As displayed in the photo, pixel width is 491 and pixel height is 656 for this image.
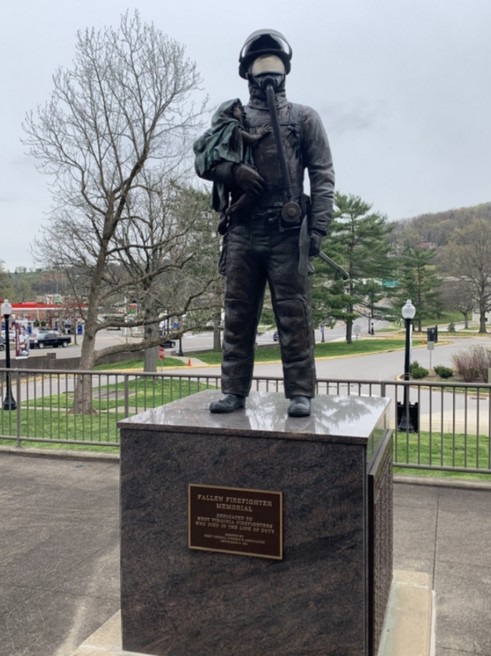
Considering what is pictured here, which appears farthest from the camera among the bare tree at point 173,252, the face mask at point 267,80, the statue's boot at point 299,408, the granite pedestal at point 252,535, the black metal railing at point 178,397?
the bare tree at point 173,252

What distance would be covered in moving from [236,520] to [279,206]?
1.93 meters

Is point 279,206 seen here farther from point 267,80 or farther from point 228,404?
point 228,404

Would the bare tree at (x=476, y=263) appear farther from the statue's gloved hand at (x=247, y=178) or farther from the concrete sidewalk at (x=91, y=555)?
the statue's gloved hand at (x=247, y=178)

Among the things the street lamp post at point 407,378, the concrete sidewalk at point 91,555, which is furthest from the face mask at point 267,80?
the street lamp post at point 407,378

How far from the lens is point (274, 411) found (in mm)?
3785

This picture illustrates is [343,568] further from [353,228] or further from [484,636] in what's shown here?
[353,228]

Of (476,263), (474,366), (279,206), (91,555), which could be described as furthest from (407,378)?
(476,263)

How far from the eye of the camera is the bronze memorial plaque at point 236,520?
125 inches

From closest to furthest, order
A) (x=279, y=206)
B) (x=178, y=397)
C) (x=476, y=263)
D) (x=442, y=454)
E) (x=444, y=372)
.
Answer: (x=279, y=206)
(x=442, y=454)
(x=178, y=397)
(x=444, y=372)
(x=476, y=263)

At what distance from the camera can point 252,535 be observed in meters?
3.23

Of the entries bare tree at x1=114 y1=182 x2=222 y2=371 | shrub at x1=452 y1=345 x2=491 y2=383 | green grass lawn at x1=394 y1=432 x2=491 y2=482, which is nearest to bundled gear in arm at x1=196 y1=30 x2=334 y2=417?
green grass lawn at x1=394 y1=432 x2=491 y2=482

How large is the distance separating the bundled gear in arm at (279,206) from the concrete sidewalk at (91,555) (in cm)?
180

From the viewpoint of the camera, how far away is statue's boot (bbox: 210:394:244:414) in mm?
3766

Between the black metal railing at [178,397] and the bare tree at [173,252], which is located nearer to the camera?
the black metal railing at [178,397]
